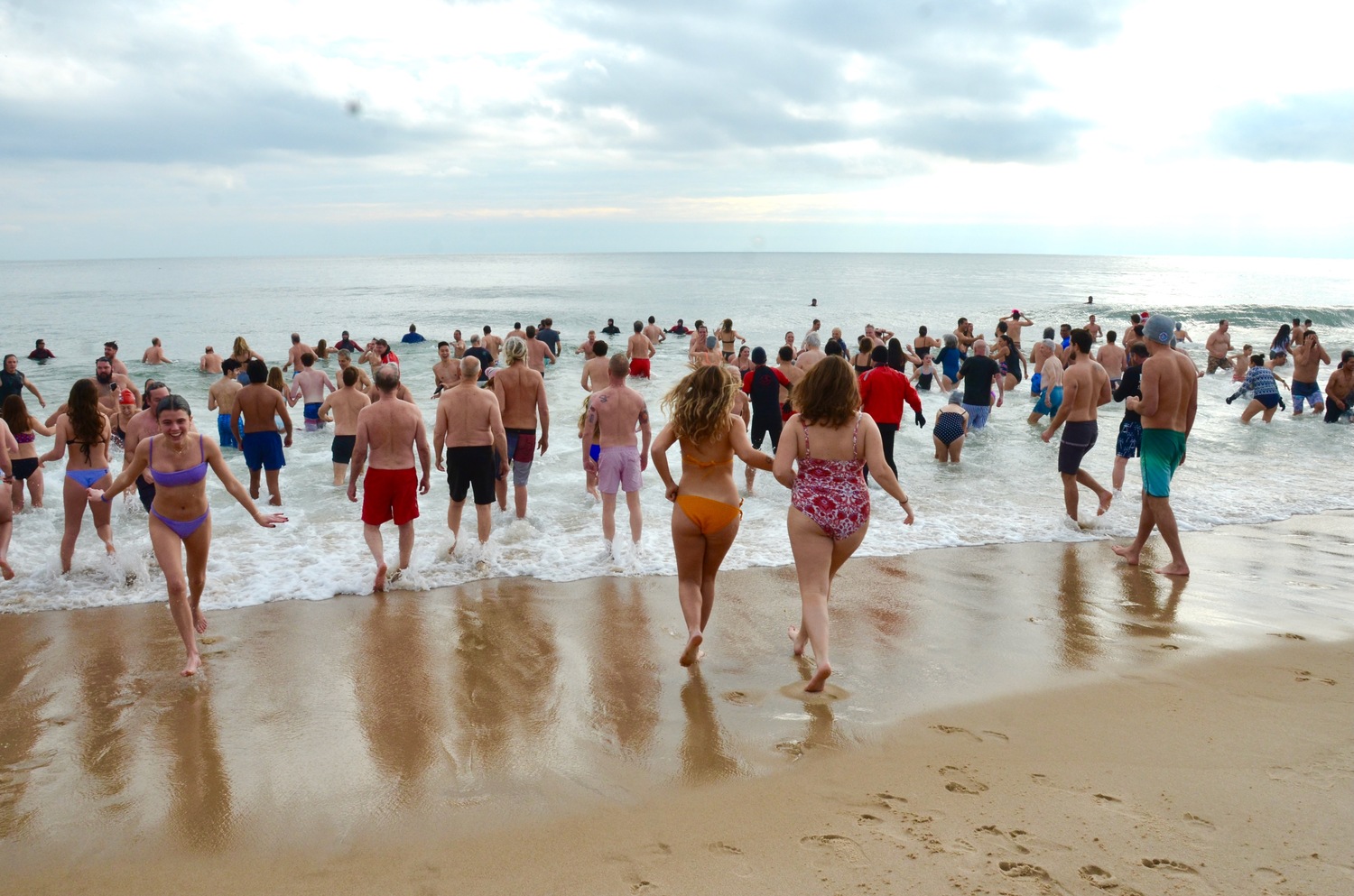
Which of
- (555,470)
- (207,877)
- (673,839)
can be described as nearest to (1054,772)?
(673,839)

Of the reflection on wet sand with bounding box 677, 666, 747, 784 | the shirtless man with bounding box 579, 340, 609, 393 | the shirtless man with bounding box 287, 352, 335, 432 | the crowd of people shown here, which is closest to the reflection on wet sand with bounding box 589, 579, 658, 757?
the reflection on wet sand with bounding box 677, 666, 747, 784

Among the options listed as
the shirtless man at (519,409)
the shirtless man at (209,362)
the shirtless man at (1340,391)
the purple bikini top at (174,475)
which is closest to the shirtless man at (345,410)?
the shirtless man at (519,409)

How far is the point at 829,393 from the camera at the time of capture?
409 centimetres

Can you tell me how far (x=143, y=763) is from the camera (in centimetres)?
370

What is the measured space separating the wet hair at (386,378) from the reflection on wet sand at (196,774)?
2409mm

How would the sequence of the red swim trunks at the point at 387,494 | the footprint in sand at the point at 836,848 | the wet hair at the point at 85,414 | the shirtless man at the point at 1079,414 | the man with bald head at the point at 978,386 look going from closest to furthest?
the footprint in sand at the point at 836,848, the red swim trunks at the point at 387,494, the wet hair at the point at 85,414, the shirtless man at the point at 1079,414, the man with bald head at the point at 978,386

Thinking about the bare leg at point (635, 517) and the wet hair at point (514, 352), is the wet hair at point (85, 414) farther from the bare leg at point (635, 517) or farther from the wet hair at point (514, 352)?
the bare leg at point (635, 517)

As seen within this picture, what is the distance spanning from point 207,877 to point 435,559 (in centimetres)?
404

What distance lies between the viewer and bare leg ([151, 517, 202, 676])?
452cm

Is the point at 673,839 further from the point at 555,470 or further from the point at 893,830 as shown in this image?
the point at 555,470

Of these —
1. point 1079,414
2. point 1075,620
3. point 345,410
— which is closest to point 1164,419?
point 1079,414

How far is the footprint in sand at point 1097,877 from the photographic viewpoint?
2.70 m

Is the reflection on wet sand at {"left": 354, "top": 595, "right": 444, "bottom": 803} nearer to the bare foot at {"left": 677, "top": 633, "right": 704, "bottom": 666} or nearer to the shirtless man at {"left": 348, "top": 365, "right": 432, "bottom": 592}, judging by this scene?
the shirtless man at {"left": 348, "top": 365, "right": 432, "bottom": 592}

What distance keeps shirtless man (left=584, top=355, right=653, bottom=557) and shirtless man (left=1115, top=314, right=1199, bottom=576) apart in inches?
149
